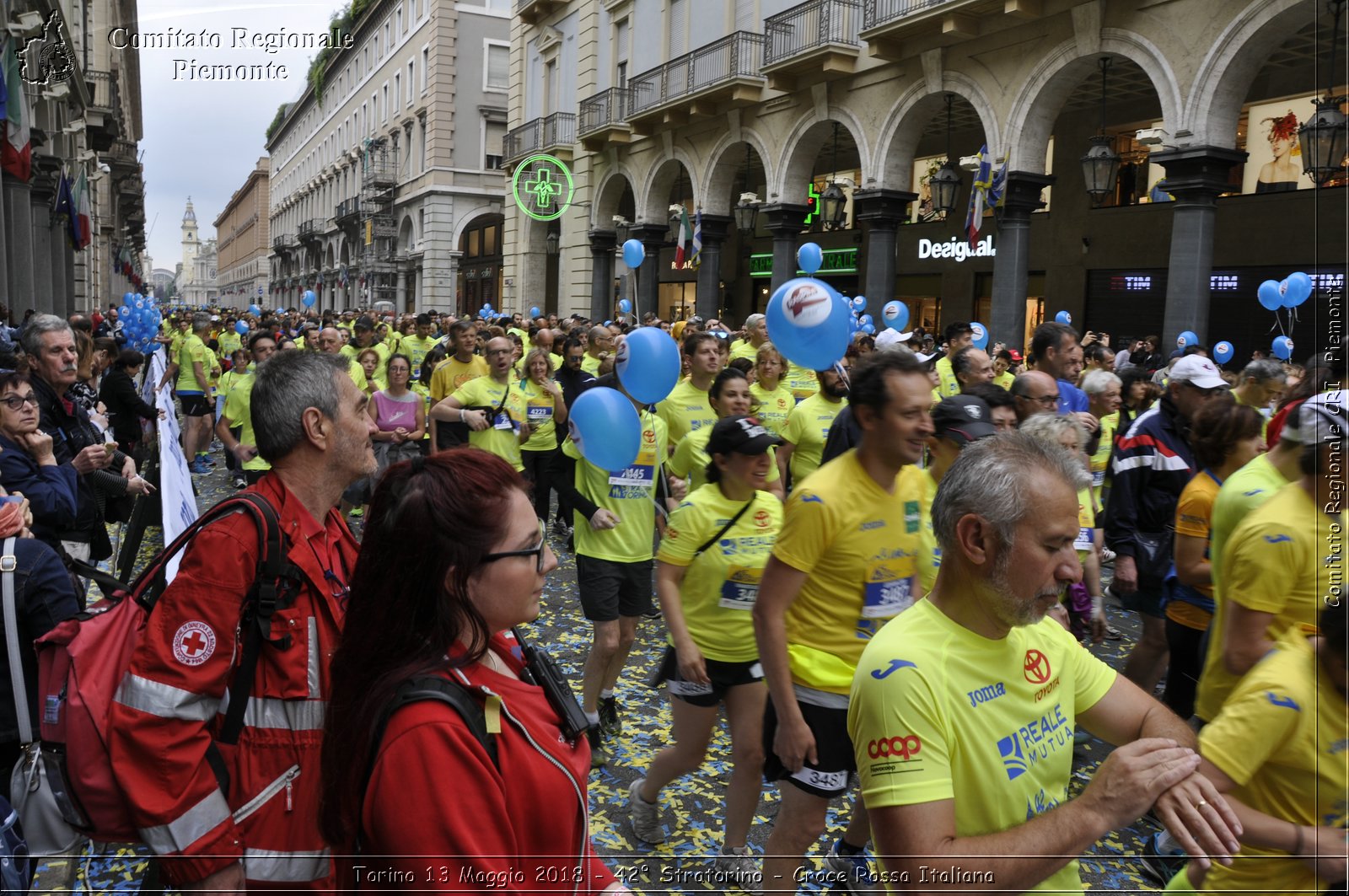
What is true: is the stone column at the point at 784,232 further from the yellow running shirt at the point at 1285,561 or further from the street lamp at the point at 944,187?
the yellow running shirt at the point at 1285,561

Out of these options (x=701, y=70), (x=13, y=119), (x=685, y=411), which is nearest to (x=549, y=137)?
(x=701, y=70)

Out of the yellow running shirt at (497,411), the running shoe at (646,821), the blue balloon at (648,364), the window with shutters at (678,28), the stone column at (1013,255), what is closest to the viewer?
the running shoe at (646,821)

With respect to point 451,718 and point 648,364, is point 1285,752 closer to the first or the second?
point 451,718

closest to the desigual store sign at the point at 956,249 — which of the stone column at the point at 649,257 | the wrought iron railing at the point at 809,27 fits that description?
the wrought iron railing at the point at 809,27

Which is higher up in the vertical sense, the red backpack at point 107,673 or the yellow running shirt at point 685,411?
the yellow running shirt at point 685,411

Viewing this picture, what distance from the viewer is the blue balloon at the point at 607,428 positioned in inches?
205

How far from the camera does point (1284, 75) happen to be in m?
16.3

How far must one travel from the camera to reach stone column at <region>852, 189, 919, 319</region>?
1811cm

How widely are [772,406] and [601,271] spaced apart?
1987 cm

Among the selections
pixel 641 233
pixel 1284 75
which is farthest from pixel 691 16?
pixel 1284 75

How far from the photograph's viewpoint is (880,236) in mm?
18328

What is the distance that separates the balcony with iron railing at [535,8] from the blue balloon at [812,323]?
27583 millimetres

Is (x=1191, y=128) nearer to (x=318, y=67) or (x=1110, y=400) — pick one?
(x=1110, y=400)

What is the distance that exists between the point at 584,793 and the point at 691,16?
81.3ft
